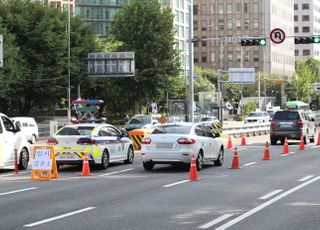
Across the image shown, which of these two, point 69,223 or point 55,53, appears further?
point 55,53

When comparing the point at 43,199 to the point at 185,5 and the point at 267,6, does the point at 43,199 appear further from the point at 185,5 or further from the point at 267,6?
the point at 267,6

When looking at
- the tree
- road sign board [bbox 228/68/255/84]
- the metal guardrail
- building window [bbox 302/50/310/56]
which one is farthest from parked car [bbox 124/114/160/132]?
building window [bbox 302/50/310/56]

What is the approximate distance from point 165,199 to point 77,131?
9.28 m

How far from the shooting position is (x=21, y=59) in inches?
2354

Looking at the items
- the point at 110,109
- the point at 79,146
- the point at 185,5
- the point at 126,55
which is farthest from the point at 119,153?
the point at 185,5

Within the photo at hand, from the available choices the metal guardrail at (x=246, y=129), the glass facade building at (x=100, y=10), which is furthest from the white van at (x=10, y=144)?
the glass facade building at (x=100, y=10)

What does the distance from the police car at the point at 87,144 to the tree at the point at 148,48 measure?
130 feet

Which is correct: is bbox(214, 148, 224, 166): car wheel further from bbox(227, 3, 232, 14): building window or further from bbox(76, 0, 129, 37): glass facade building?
bbox(227, 3, 232, 14): building window

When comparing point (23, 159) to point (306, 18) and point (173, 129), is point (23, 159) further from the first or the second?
point (306, 18)

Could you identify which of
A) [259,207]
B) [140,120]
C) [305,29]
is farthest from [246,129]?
[305,29]

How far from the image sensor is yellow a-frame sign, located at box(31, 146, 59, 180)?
788 inches

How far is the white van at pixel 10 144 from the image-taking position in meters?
22.6

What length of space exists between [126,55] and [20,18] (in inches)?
372

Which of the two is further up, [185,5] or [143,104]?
[185,5]
